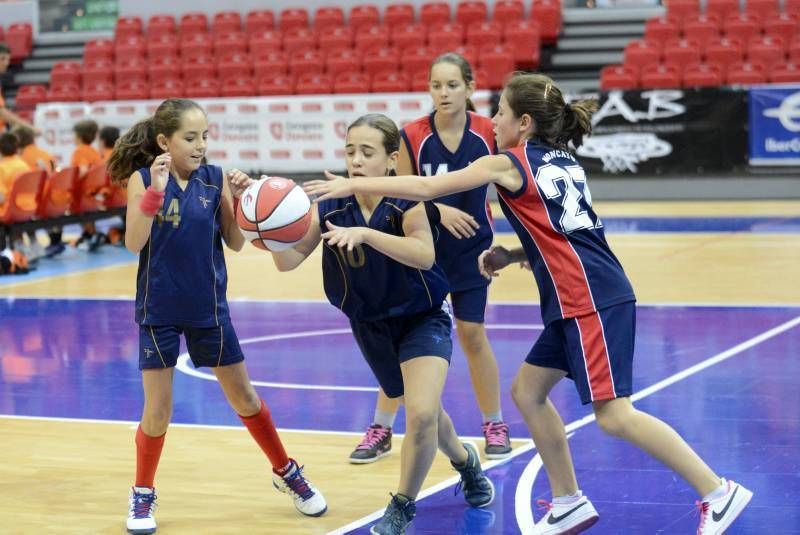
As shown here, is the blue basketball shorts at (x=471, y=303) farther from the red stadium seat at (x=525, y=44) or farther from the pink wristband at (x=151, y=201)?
the red stadium seat at (x=525, y=44)

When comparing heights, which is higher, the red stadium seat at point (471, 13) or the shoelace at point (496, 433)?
the red stadium seat at point (471, 13)

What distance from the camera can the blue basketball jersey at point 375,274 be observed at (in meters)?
4.94

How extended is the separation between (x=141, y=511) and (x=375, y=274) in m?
1.38

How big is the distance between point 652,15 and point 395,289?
18.9m

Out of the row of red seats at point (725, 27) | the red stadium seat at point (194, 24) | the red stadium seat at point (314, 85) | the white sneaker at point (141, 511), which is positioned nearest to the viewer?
the white sneaker at point (141, 511)

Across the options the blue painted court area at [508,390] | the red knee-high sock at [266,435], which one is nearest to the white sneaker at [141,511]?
the red knee-high sock at [266,435]

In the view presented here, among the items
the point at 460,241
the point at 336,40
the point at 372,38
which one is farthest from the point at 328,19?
the point at 460,241

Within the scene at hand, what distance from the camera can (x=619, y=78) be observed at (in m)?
19.7

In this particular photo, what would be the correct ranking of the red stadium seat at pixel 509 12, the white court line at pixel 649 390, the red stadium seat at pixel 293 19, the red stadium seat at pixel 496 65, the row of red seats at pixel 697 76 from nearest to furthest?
the white court line at pixel 649 390 < the row of red seats at pixel 697 76 < the red stadium seat at pixel 496 65 < the red stadium seat at pixel 509 12 < the red stadium seat at pixel 293 19

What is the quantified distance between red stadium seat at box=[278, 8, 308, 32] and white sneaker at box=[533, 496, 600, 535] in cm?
2044

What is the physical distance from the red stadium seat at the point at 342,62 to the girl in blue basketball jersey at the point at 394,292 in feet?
56.7

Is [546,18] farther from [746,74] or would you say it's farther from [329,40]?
[746,74]

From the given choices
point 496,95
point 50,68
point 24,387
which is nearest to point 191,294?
point 24,387

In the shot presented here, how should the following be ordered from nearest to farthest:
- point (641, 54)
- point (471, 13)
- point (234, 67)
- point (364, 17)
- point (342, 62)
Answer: point (641, 54) → point (342, 62) → point (471, 13) → point (234, 67) → point (364, 17)
